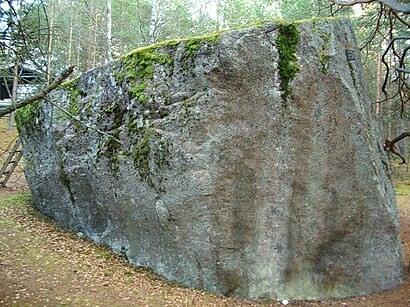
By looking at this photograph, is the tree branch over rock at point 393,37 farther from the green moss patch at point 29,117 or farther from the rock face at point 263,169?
the green moss patch at point 29,117

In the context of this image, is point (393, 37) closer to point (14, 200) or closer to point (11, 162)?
point (14, 200)

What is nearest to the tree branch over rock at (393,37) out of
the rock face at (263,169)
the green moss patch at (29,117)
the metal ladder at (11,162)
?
the rock face at (263,169)

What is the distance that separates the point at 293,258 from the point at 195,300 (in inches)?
62.0

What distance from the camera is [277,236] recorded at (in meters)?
5.34

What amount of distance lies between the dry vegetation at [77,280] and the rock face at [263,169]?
28 cm

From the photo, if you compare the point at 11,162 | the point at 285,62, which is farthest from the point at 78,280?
the point at 11,162

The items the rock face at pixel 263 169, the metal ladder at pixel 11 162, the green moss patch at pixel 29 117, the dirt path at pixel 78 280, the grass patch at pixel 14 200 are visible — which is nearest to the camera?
the dirt path at pixel 78 280

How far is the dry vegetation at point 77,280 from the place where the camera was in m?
4.75

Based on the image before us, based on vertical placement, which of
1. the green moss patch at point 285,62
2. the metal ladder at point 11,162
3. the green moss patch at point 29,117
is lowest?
the metal ladder at point 11,162

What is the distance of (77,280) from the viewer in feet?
17.3

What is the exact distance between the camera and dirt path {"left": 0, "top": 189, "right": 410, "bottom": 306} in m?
4.75

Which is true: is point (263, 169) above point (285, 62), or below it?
below

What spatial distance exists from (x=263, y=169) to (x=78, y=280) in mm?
3163

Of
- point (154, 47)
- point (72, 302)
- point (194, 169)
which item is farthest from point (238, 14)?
point (72, 302)
